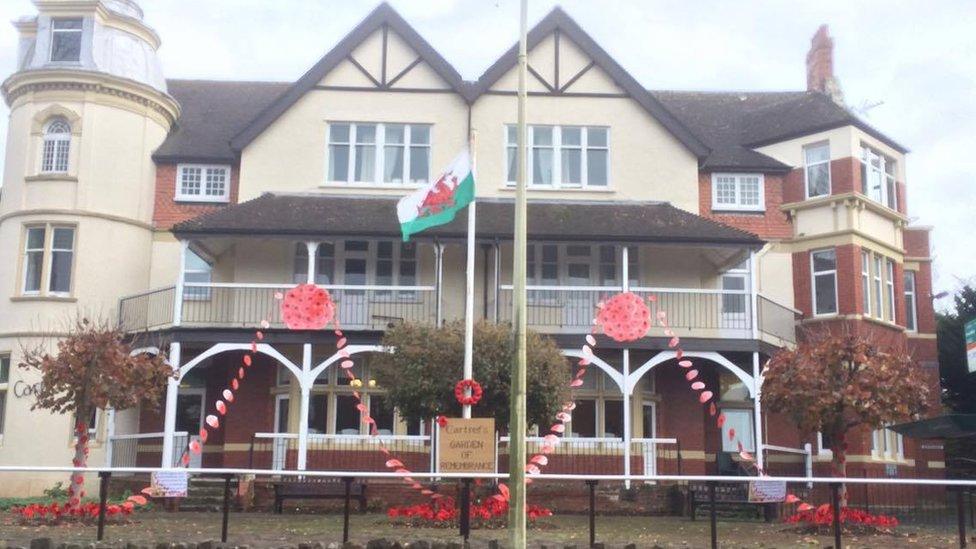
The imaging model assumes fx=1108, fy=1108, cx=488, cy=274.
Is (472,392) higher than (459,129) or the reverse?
the reverse

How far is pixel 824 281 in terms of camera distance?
1062 inches

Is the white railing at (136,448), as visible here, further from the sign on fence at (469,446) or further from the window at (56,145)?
the sign on fence at (469,446)

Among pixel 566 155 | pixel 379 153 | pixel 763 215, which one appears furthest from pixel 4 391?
pixel 763 215

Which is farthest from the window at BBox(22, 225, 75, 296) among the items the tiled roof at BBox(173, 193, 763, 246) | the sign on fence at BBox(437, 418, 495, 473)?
the sign on fence at BBox(437, 418, 495, 473)

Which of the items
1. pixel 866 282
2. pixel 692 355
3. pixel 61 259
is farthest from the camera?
pixel 866 282

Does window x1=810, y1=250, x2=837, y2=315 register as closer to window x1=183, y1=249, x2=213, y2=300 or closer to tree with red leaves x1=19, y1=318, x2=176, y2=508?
window x1=183, y1=249, x2=213, y2=300

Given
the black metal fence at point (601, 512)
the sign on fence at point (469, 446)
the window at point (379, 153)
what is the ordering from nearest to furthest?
the black metal fence at point (601, 512) → the sign on fence at point (469, 446) → the window at point (379, 153)

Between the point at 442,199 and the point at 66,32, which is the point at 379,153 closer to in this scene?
the point at 66,32

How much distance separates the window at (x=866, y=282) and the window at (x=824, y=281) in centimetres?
69

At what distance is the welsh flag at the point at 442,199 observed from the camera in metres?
18.4

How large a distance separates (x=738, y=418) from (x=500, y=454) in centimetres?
635

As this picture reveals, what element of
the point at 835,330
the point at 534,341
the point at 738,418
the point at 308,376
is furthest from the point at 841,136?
the point at 308,376

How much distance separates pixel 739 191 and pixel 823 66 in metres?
6.54

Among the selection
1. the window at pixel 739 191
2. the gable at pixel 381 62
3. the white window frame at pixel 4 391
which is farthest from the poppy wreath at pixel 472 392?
the white window frame at pixel 4 391
